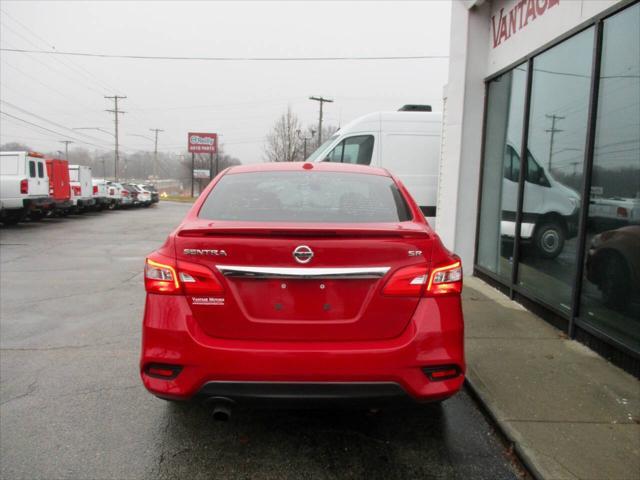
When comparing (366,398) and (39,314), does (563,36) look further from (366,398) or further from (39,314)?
(39,314)

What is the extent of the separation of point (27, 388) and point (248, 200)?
96.7 inches

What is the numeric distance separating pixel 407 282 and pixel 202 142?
64726 millimetres

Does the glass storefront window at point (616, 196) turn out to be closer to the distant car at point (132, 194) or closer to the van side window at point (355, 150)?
the van side window at point (355, 150)

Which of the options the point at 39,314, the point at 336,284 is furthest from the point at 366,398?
the point at 39,314

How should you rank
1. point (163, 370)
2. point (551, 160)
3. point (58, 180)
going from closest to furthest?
point (163, 370), point (551, 160), point (58, 180)

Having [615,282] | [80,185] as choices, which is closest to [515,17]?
[615,282]

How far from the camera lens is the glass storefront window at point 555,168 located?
16.2ft

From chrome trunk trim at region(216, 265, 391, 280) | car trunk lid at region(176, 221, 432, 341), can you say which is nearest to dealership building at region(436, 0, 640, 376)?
car trunk lid at region(176, 221, 432, 341)

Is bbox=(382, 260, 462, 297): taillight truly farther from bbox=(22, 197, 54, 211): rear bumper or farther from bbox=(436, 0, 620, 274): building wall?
bbox=(22, 197, 54, 211): rear bumper

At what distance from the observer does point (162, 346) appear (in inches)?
102

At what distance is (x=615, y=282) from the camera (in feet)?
14.0

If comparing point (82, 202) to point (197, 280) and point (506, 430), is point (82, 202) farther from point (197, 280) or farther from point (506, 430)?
point (506, 430)

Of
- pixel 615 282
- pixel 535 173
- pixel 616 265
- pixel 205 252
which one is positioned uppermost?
pixel 535 173

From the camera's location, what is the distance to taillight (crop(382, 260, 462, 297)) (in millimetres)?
2555
